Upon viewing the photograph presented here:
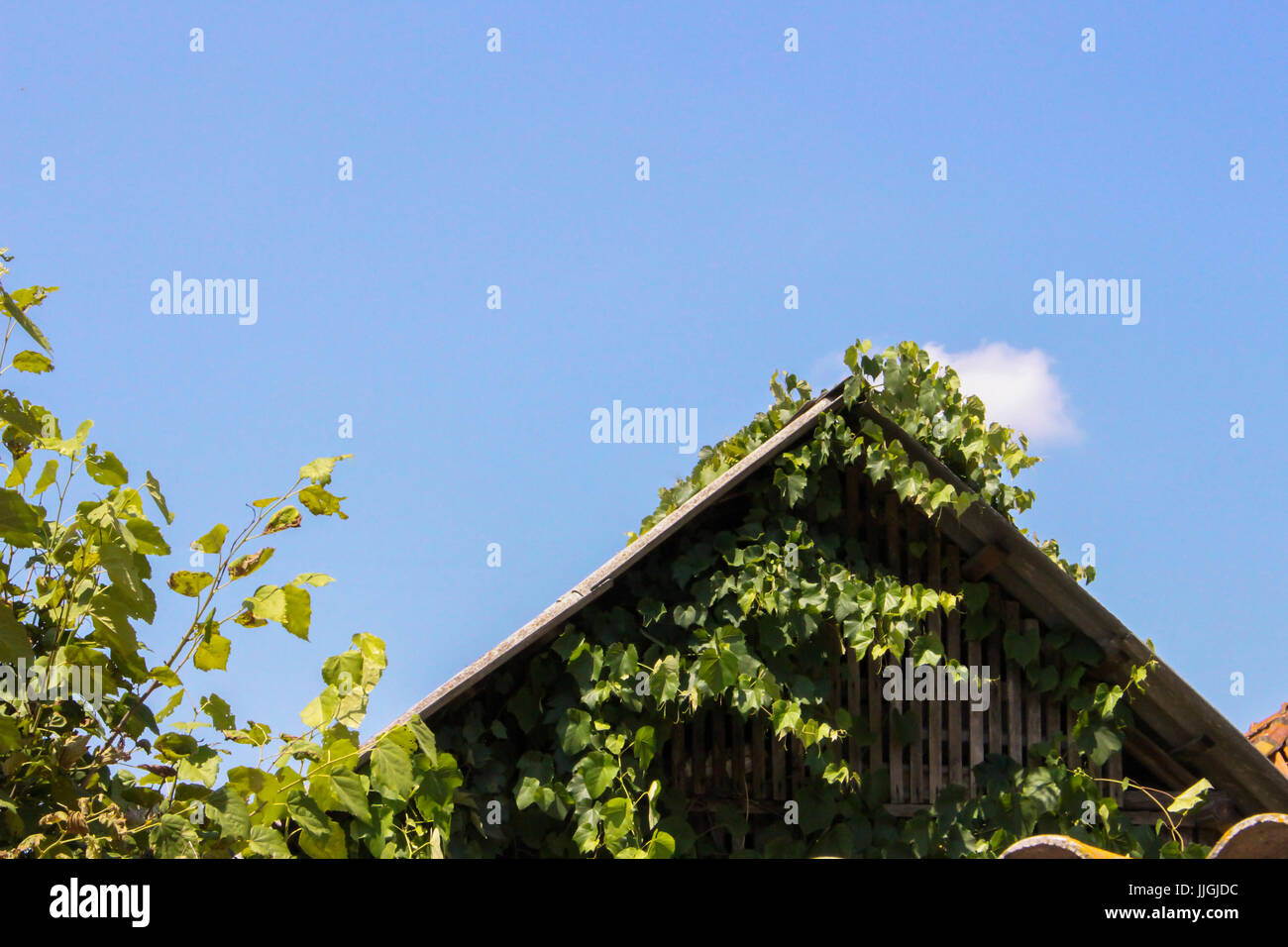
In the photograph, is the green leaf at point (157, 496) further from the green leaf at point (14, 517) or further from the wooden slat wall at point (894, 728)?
the wooden slat wall at point (894, 728)

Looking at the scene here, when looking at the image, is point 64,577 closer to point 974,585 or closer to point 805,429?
point 805,429

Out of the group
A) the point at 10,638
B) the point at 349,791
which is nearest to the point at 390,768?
the point at 349,791

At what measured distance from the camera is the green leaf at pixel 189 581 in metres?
3.26

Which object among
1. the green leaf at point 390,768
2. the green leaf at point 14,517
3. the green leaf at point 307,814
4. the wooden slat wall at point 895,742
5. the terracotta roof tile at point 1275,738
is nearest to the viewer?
the green leaf at point 14,517

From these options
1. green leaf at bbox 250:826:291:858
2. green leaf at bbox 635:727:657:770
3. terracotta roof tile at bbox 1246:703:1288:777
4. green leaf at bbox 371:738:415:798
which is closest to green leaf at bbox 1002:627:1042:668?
green leaf at bbox 635:727:657:770

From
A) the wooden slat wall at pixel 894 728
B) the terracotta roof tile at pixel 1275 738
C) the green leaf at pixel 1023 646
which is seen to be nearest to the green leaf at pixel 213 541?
the wooden slat wall at pixel 894 728

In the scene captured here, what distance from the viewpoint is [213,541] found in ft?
10.6

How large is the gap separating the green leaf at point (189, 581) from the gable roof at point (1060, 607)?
10.3ft

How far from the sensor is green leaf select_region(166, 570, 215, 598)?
326 centimetres

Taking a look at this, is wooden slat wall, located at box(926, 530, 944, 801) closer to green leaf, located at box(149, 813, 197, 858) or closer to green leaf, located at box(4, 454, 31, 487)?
green leaf, located at box(149, 813, 197, 858)
